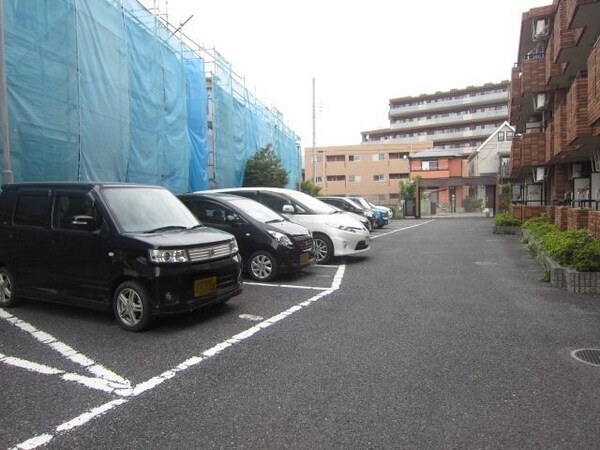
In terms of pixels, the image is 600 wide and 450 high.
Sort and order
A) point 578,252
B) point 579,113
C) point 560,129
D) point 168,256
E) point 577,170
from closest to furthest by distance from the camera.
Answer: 1. point 168,256
2. point 578,252
3. point 579,113
4. point 560,129
5. point 577,170

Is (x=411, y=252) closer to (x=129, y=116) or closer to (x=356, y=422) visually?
(x=129, y=116)

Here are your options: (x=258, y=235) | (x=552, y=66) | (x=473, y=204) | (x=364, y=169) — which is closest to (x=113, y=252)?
(x=258, y=235)

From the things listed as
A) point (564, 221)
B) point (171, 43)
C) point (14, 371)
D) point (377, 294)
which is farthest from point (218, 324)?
point (171, 43)

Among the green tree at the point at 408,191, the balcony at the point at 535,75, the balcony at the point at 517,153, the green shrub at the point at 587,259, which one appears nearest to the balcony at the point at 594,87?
the green shrub at the point at 587,259

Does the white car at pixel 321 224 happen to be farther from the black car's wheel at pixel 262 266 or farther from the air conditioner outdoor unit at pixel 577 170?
the air conditioner outdoor unit at pixel 577 170

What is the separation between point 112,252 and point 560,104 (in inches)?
560

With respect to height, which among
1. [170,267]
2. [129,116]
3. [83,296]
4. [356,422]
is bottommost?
[356,422]

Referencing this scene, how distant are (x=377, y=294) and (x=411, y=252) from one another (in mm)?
5538

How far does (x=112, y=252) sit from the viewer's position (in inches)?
191

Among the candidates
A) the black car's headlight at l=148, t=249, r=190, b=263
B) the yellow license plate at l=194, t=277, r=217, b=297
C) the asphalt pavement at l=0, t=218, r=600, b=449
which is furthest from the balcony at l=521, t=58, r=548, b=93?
the black car's headlight at l=148, t=249, r=190, b=263

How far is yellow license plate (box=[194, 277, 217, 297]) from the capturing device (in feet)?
16.1

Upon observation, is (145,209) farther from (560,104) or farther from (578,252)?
(560,104)

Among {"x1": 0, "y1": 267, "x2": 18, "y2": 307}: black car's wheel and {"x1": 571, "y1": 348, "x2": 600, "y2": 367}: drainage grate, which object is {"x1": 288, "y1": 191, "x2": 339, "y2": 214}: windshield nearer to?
{"x1": 0, "y1": 267, "x2": 18, "y2": 307}: black car's wheel

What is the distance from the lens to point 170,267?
15.4 feet
